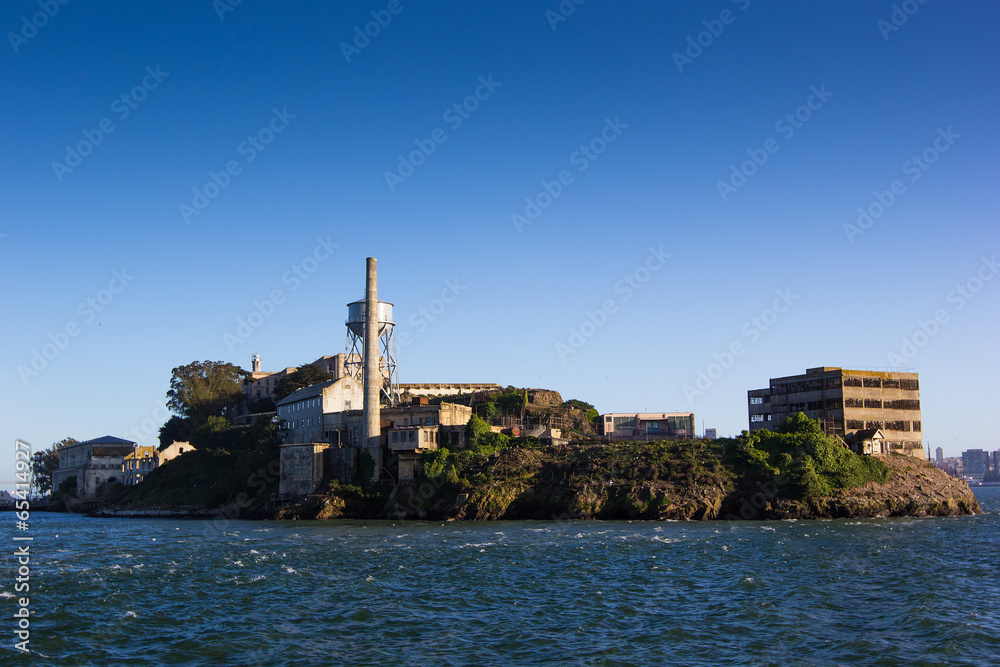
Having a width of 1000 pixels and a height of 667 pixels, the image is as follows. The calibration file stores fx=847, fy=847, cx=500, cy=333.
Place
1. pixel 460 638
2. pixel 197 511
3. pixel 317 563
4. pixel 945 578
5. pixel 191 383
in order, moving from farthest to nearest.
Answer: pixel 191 383 → pixel 197 511 → pixel 317 563 → pixel 945 578 → pixel 460 638

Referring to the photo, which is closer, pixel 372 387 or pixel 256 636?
pixel 256 636

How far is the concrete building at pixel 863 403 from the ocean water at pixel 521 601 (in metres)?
38.0

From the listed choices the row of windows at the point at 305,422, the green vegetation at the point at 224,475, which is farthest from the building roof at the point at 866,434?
the green vegetation at the point at 224,475

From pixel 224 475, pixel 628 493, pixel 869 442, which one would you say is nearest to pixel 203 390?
pixel 224 475

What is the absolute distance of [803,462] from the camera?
259 ft

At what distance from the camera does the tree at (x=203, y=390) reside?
13562 centimetres

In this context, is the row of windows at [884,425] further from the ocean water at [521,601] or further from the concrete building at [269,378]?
the concrete building at [269,378]

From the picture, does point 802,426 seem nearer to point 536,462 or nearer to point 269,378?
point 536,462

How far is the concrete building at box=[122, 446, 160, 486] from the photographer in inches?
4843

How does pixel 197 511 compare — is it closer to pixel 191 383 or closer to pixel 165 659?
pixel 191 383

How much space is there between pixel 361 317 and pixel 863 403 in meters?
62.1

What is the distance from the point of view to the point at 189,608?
33719 mm

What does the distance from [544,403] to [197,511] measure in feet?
165

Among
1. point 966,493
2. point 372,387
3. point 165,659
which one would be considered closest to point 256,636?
point 165,659
